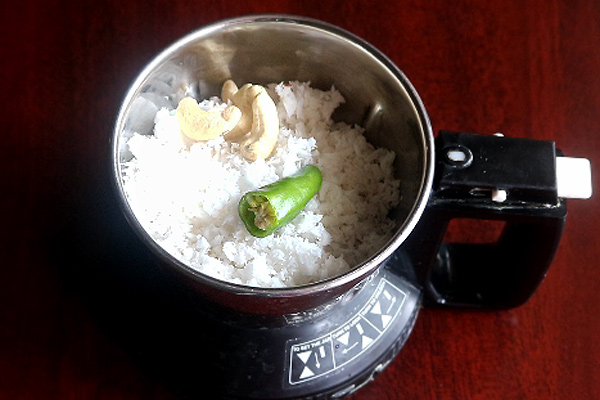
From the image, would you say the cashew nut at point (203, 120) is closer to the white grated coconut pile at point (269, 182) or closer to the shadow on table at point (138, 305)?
the white grated coconut pile at point (269, 182)

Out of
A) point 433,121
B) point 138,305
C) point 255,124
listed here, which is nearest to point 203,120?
point 255,124

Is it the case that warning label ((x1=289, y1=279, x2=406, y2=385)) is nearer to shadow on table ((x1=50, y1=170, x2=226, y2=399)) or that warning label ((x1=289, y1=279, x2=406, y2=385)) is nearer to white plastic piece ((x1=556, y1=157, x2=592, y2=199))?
shadow on table ((x1=50, y1=170, x2=226, y2=399))

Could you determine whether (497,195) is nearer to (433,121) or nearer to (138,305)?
(433,121)

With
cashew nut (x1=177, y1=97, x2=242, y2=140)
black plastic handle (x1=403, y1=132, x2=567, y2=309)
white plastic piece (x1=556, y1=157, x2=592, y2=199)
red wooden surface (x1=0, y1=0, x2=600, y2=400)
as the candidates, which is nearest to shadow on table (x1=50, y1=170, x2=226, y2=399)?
red wooden surface (x1=0, y1=0, x2=600, y2=400)

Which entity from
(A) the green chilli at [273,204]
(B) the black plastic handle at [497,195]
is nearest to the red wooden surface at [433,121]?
(B) the black plastic handle at [497,195]

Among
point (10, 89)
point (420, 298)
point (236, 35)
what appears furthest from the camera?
point (10, 89)

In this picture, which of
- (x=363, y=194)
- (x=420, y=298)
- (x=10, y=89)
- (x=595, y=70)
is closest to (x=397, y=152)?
(x=363, y=194)

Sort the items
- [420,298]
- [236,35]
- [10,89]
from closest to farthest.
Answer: [236,35] → [420,298] → [10,89]

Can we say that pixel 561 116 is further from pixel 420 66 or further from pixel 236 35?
pixel 236 35
